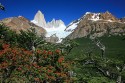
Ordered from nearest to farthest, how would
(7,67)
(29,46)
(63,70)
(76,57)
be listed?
(7,67) < (63,70) < (76,57) < (29,46)

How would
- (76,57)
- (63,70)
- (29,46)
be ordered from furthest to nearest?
1. (29,46)
2. (76,57)
3. (63,70)

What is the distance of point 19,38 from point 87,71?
1629 cm

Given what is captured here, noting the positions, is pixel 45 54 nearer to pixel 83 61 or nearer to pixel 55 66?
pixel 55 66

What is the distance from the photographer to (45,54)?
36812 mm

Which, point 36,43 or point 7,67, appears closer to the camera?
point 7,67

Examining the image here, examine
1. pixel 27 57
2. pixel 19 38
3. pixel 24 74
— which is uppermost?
pixel 19 38

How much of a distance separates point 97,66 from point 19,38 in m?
18.4

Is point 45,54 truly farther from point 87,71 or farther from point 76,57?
point 87,71

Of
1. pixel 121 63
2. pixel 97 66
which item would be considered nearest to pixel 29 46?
pixel 97 66

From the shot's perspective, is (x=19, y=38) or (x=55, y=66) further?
(x=19, y=38)

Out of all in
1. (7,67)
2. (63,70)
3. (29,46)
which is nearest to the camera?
(7,67)

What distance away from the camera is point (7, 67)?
34031mm

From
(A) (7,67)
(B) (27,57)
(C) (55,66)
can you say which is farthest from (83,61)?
(A) (7,67)

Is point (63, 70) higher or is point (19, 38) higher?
point (19, 38)
